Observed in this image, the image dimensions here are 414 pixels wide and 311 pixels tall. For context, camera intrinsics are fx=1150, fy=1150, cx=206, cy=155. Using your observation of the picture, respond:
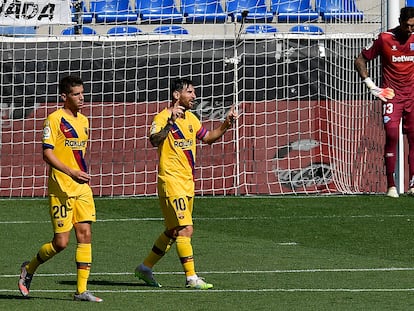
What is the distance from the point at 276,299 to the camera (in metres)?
8.53

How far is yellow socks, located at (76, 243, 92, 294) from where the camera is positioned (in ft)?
28.1

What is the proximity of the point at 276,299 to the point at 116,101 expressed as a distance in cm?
1050

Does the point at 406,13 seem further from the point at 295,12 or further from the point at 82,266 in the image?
the point at 295,12

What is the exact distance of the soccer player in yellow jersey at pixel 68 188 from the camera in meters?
8.67

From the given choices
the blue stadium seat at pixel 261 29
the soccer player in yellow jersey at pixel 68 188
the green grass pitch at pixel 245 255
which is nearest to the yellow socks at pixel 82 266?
the soccer player in yellow jersey at pixel 68 188

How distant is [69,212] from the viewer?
870 centimetres

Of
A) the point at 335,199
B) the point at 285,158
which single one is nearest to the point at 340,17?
the point at 285,158

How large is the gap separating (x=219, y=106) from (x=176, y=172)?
886 cm

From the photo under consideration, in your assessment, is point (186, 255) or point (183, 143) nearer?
point (186, 255)

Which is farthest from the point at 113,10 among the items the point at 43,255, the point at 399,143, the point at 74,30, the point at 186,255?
the point at 43,255

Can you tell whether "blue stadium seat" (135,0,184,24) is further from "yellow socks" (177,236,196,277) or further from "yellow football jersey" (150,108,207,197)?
"yellow socks" (177,236,196,277)

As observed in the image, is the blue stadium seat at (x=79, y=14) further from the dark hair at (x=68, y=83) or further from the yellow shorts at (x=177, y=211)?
the dark hair at (x=68, y=83)

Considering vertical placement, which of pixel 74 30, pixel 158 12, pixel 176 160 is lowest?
pixel 176 160

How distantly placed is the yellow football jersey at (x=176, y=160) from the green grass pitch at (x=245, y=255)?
81 centimetres
